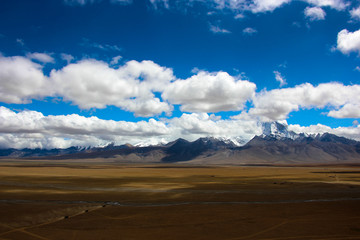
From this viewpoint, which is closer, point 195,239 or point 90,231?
point 195,239

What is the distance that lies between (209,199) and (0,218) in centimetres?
1950

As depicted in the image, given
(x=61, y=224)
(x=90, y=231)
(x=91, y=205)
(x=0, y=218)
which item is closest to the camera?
(x=90, y=231)

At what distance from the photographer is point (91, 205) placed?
26719 millimetres

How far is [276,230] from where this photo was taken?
57.4 ft

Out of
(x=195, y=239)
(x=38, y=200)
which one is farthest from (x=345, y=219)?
(x=38, y=200)

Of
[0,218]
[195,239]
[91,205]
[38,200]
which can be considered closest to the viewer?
[195,239]

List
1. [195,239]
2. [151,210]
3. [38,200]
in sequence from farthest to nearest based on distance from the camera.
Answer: [38,200] → [151,210] → [195,239]

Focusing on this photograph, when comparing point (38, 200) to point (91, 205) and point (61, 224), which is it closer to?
point (91, 205)

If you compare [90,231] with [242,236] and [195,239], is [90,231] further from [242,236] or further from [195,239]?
[242,236]

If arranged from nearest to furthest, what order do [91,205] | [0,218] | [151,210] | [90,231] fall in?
[90,231], [0,218], [151,210], [91,205]

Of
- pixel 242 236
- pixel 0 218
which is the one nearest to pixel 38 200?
pixel 0 218

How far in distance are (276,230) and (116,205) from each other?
15.3m

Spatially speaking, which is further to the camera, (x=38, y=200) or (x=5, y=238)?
(x=38, y=200)

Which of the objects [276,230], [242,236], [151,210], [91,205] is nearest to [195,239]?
[242,236]
